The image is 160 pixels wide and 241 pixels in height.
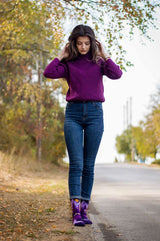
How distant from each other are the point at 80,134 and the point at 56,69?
0.81 meters

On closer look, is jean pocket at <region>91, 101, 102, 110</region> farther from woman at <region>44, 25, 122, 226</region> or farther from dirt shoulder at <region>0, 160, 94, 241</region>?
dirt shoulder at <region>0, 160, 94, 241</region>

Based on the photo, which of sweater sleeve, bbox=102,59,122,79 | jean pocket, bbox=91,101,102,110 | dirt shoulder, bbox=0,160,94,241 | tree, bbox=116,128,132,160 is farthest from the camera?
tree, bbox=116,128,132,160

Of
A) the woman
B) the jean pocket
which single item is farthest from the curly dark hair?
the jean pocket

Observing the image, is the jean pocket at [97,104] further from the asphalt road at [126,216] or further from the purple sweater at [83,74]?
the asphalt road at [126,216]

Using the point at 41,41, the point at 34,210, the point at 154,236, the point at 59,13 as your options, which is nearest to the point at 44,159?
the point at 41,41

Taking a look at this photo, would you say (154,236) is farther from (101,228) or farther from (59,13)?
(59,13)

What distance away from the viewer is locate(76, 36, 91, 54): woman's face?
15.4 ft

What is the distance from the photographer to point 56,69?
4.75m

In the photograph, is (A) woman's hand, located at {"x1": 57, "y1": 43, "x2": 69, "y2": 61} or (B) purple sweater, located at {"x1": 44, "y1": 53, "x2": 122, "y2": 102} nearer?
(B) purple sweater, located at {"x1": 44, "y1": 53, "x2": 122, "y2": 102}

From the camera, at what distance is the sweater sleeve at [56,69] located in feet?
15.5

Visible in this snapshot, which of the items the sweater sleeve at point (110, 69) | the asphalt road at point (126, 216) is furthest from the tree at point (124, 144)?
the sweater sleeve at point (110, 69)

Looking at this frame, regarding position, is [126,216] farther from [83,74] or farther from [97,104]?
[83,74]

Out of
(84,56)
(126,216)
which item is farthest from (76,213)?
(84,56)

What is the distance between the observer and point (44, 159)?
21.8 m
